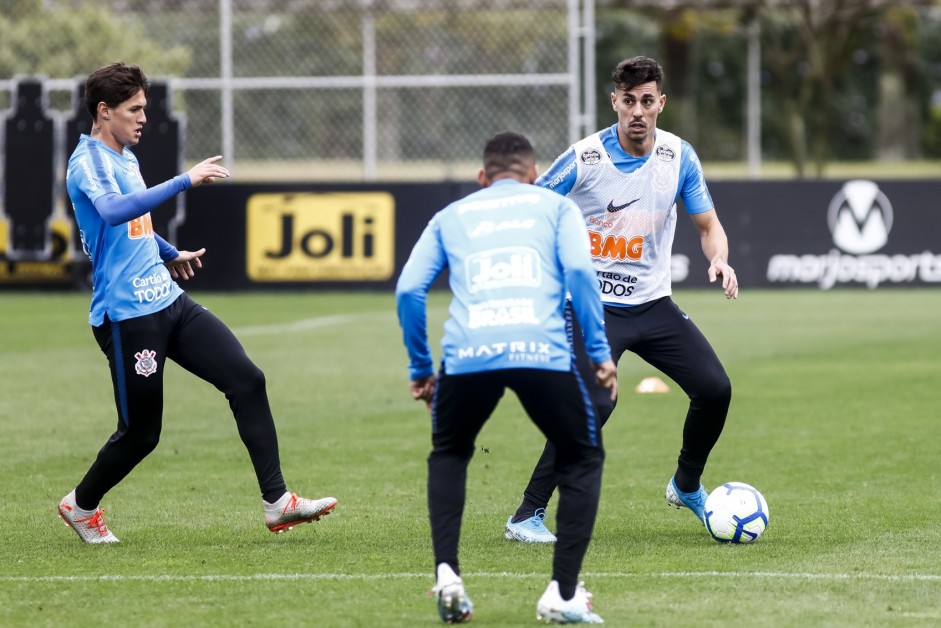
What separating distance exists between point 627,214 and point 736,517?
1.47 m

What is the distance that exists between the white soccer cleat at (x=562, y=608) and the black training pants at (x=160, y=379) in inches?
78.4

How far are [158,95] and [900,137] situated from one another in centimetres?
2332

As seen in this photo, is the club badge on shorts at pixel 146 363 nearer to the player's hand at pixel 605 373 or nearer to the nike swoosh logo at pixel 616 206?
the nike swoosh logo at pixel 616 206

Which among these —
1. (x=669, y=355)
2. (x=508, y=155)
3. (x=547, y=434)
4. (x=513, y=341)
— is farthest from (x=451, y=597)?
(x=669, y=355)

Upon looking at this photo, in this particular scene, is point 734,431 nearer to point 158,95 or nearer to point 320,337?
point 320,337

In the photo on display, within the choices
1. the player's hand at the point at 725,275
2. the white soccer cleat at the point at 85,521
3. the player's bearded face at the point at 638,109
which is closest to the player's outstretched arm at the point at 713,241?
the player's hand at the point at 725,275

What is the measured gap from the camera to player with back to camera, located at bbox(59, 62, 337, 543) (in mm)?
7031

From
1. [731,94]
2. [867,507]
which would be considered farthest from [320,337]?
[731,94]

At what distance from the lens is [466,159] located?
23391 millimetres

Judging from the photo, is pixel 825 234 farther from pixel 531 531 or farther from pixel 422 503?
pixel 531 531

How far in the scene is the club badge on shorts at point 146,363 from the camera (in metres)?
7.09

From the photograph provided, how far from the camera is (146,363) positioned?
709 centimetres

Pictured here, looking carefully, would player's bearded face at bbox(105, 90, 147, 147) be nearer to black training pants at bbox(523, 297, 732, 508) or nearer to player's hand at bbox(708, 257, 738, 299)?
black training pants at bbox(523, 297, 732, 508)

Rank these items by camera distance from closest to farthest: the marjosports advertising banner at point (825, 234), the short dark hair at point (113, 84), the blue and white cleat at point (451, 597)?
the blue and white cleat at point (451, 597), the short dark hair at point (113, 84), the marjosports advertising banner at point (825, 234)
